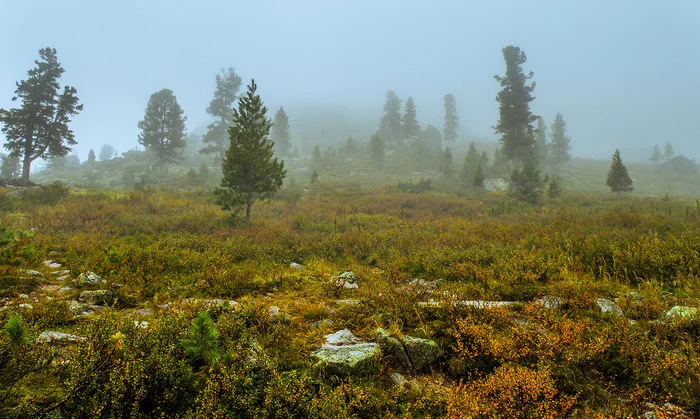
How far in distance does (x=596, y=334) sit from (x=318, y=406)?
3.73m

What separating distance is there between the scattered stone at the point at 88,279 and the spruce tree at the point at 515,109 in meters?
38.0

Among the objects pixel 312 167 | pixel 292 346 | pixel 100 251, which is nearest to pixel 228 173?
Answer: pixel 100 251

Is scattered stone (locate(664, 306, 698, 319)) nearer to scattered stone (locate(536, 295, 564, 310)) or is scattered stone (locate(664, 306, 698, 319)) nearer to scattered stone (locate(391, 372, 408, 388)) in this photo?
scattered stone (locate(536, 295, 564, 310))

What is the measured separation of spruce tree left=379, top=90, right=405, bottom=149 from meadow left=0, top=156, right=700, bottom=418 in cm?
6082

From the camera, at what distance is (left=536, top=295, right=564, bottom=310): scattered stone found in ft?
15.3

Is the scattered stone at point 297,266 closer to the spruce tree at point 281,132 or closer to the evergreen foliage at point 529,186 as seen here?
the evergreen foliage at point 529,186

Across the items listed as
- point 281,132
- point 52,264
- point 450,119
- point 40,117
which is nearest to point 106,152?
point 281,132

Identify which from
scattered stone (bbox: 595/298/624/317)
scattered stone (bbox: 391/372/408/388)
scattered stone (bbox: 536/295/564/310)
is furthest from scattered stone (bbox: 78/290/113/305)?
scattered stone (bbox: 595/298/624/317)

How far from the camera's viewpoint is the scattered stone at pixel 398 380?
10.8 feet

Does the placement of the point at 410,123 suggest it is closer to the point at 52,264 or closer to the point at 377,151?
the point at 377,151

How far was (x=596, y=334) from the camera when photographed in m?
3.82

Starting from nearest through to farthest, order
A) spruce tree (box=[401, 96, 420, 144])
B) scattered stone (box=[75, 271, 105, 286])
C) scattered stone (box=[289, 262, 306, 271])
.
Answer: scattered stone (box=[75, 271, 105, 286])
scattered stone (box=[289, 262, 306, 271])
spruce tree (box=[401, 96, 420, 144])

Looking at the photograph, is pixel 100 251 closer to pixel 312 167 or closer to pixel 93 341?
pixel 93 341

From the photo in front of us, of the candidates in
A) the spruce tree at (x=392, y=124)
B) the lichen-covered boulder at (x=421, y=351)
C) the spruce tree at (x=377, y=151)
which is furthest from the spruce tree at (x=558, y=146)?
the lichen-covered boulder at (x=421, y=351)
